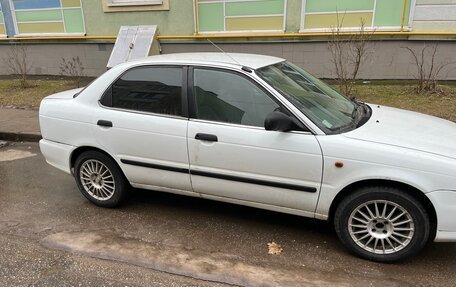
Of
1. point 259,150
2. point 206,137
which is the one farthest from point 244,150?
point 206,137

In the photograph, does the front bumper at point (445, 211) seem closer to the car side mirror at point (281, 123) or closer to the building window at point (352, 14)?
the car side mirror at point (281, 123)

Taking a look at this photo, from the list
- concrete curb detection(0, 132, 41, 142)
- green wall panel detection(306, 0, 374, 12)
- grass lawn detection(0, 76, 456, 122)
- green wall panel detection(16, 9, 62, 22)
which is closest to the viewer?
concrete curb detection(0, 132, 41, 142)

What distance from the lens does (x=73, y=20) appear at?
1183cm

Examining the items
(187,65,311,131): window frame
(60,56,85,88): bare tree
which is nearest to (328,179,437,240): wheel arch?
(187,65,311,131): window frame

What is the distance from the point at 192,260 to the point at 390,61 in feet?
26.8

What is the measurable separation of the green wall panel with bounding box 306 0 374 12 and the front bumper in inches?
305

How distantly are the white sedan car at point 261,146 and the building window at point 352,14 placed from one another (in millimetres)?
6333

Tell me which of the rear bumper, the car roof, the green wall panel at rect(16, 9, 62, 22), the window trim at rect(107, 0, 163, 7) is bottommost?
the rear bumper

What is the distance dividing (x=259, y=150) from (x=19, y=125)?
5.61m

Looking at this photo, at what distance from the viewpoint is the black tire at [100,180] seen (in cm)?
399

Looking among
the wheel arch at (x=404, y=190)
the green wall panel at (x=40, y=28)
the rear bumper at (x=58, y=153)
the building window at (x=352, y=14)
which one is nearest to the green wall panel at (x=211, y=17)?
the building window at (x=352, y=14)

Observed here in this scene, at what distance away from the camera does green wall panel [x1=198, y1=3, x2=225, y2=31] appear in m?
10.6

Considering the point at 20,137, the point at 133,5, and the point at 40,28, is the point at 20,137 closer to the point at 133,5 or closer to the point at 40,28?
the point at 133,5

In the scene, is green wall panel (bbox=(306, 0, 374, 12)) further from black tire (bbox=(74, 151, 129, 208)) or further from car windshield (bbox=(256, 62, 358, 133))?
black tire (bbox=(74, 151, 129, 208))
